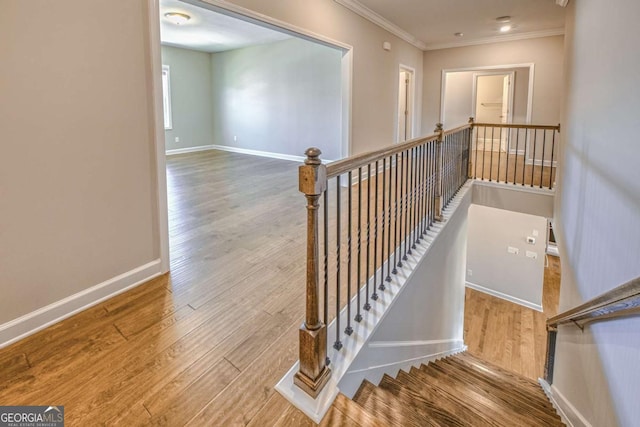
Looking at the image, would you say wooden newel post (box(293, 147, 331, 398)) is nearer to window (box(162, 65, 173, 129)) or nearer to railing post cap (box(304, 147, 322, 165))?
railing post cap (box(304, 147, 322, 165))

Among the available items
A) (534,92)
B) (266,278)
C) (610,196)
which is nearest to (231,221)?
(266,278)

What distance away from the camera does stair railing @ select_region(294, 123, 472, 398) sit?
1559mm

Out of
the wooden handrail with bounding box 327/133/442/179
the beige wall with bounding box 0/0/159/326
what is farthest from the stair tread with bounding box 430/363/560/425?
the beige wall with bounding box 0/0/159/326

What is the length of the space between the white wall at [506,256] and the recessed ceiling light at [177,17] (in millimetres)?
6760

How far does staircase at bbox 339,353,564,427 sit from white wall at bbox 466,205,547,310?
158 inches

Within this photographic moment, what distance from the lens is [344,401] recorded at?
155 cm

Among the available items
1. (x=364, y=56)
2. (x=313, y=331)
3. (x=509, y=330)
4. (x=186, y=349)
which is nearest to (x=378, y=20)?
(x=364, y=56)

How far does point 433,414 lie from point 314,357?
3.06 ft

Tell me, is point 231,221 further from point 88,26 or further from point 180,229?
point 88,26

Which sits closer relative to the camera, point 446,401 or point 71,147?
point 71,147

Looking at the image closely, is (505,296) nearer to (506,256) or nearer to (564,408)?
(506,256)

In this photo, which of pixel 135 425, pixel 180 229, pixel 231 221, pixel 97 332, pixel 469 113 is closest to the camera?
pixel 135 425

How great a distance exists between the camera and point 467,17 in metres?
5.48

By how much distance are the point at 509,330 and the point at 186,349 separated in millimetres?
6463
